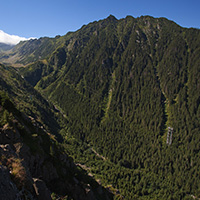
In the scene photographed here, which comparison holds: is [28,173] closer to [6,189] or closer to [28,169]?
[28,169]

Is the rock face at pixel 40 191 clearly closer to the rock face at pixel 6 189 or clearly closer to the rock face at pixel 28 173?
the rock face at pixel 28 173

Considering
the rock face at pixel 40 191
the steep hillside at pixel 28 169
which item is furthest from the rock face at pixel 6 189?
the rock face at pixel 40 191

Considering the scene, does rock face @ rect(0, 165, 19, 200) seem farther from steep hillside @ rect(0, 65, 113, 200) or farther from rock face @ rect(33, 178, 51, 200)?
rock face @ rect(33, 178, 51, 200)

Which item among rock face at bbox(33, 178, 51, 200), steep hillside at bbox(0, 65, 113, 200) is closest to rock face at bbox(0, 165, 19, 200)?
steep hillside at bbox(0, 65, 113, 200)

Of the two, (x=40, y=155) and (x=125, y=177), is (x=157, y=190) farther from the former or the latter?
(x=40, y=155)

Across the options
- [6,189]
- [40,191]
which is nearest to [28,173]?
[40,191]

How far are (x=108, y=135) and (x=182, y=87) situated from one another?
11874cm

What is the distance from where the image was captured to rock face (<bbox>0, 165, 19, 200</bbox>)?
12191 mm

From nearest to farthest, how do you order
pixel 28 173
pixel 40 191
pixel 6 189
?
pixel 6 189 < pixel 28 173 < pixel 40 191

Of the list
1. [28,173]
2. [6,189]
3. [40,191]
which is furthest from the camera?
[40,191]

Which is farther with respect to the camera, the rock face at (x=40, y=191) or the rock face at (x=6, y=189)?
the rock face at (x=40, y=191)

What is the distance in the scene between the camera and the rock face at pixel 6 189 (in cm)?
1219

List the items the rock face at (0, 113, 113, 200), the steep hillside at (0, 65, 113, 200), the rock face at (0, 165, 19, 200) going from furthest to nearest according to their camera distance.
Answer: the steep hillside at (0, 65, 113, 200)
the rock face at (0, 113, 113, 200)
the rock face at (0, 165, 19, 200)

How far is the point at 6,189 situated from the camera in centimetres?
1259
